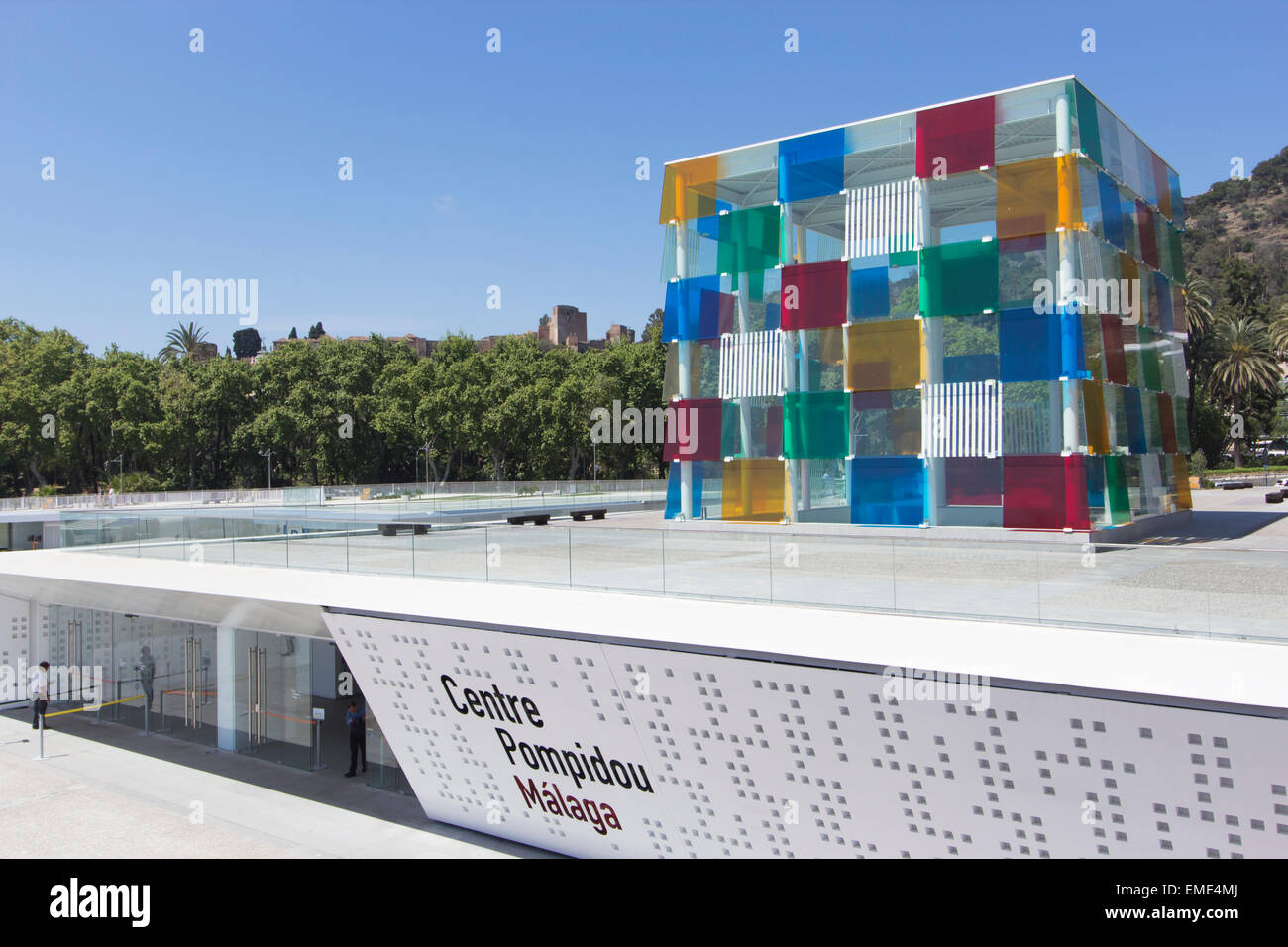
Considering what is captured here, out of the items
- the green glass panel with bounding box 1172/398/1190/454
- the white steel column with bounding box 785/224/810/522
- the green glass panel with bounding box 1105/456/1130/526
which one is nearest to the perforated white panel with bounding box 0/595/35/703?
the white steel column with bounding box 785/224/810/522

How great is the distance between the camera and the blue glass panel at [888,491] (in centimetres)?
2570

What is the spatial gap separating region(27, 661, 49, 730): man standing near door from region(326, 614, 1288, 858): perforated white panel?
10.2 m

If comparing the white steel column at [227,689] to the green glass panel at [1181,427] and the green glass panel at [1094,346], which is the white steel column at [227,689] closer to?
the green glass panel at [1094,346]

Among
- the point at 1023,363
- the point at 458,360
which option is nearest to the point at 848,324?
the point at 1023,363

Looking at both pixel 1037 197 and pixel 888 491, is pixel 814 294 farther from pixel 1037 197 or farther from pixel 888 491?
pixel 1037 197

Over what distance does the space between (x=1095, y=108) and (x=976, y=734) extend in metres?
22.2

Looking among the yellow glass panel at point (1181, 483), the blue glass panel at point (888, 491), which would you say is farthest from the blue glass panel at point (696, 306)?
the yellow glass panel at point (1181, 483)

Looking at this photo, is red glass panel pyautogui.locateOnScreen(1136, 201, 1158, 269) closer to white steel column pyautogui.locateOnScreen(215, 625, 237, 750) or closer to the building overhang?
the building overhang

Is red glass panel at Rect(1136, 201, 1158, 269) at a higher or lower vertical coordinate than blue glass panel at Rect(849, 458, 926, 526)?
higher

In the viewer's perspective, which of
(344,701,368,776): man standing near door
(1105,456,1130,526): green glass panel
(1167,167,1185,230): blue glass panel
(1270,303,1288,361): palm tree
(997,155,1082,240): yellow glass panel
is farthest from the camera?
(1270,303,1288,361): palm tree

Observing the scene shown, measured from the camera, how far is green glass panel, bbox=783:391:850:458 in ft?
89.8

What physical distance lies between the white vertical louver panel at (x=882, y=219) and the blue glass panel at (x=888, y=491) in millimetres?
6142

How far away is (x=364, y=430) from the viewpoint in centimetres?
7919

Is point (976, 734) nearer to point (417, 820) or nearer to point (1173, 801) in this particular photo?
point (1173, 801)
